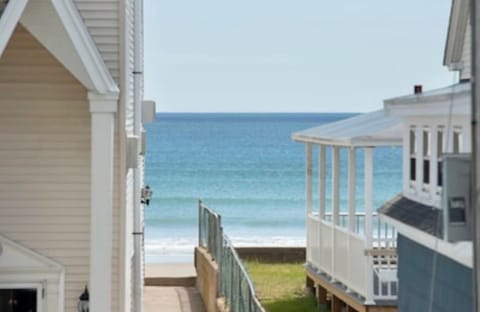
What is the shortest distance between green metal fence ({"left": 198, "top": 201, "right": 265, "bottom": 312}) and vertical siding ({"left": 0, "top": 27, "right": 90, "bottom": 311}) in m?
1.75

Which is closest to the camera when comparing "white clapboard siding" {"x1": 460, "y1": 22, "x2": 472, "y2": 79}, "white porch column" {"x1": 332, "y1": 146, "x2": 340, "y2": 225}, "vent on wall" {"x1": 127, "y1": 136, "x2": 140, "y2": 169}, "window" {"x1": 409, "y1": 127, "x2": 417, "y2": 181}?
"window" {"x1": 409, "y1": 127, "x2": 417, "y2": 181}

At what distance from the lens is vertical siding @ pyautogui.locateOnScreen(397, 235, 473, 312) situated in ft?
29.5

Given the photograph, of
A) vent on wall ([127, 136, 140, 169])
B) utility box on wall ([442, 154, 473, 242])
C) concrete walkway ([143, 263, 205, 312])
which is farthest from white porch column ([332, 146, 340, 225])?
utility box on wall ([442, 154, 473, 242])

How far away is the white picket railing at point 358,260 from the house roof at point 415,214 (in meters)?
2.88

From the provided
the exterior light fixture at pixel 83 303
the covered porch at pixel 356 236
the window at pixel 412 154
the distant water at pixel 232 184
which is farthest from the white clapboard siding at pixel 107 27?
the distant water at pixel 232 184

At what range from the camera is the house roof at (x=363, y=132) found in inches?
570

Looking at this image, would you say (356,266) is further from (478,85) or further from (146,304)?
(478,85)

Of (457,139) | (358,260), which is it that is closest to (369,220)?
(358,260)

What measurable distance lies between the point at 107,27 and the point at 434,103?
3612mm

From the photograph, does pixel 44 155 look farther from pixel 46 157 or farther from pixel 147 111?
pixel 147 111

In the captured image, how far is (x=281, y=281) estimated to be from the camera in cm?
2189


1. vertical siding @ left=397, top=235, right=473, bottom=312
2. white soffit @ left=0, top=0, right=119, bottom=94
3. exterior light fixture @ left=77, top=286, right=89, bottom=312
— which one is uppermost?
white soffit @ left=0, top=0, right=119, bottom=94

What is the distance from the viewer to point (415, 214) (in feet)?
33.9

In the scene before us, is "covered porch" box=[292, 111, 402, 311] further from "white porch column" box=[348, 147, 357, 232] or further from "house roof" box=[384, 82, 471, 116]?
"house roof" box=[384, 82, 471, 116]
